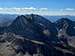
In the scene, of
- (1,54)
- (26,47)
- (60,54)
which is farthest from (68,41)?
(1,54)

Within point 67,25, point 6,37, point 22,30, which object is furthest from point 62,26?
point 6,37

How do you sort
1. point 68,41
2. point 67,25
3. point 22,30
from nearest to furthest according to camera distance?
point 68,41 < point 22,30 < point 67,25

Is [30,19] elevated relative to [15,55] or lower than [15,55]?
elevated

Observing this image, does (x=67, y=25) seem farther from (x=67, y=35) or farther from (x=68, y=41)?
(x=68, y=41)

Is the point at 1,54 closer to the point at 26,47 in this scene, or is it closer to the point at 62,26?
the point at 26,47

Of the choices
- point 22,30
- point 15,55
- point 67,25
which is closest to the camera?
point 15,55

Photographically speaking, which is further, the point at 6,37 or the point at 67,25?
the point at 67,25
